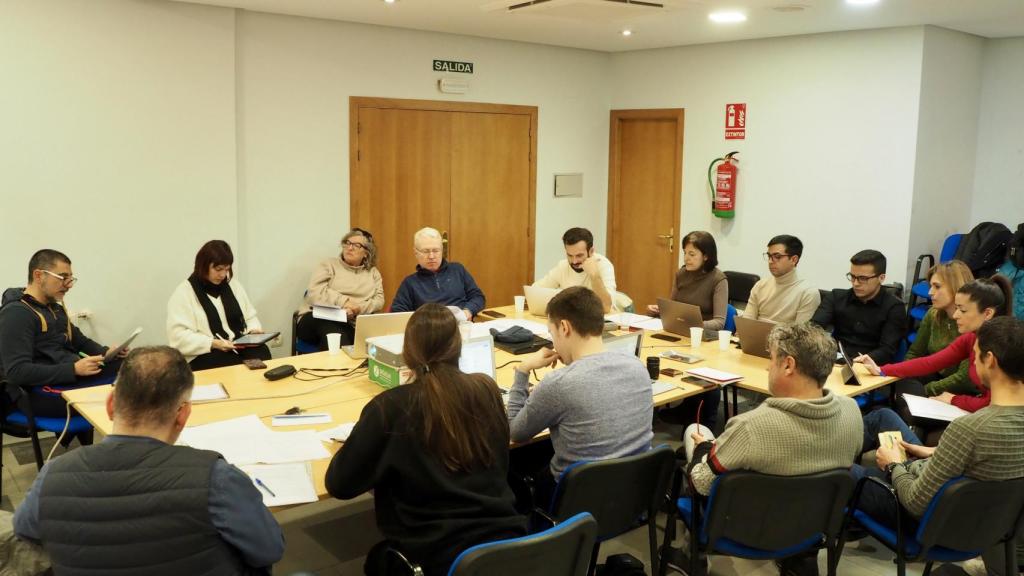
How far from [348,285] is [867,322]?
11.2 feet

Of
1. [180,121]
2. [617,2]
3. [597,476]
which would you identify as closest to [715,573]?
[597,476]

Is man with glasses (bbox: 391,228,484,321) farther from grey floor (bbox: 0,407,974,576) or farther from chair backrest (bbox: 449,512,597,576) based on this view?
chair backrest (bbox: 449,512,597,576)

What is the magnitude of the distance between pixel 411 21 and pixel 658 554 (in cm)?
449

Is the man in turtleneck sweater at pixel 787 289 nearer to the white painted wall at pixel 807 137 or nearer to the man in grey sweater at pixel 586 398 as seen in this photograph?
the white painted wall at pixel 807 137

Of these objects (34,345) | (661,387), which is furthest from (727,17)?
(34,345)

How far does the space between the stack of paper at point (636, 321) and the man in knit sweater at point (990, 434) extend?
2205 millimetres

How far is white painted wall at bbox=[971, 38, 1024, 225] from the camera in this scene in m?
6.96

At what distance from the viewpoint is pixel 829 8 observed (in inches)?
222

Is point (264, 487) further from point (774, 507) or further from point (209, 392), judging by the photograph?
point (774, 507)

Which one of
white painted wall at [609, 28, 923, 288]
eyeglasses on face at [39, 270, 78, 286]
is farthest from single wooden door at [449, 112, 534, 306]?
eyeglasses on face at [39, 270, 78, 286]

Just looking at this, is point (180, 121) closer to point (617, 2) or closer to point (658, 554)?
point (617, 2)

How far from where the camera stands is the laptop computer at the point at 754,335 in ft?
14.8

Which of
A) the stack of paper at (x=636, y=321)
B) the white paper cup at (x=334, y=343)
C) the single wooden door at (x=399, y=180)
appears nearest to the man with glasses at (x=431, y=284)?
the stack of paper at (x=636, y=321)

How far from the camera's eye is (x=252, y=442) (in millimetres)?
3135
